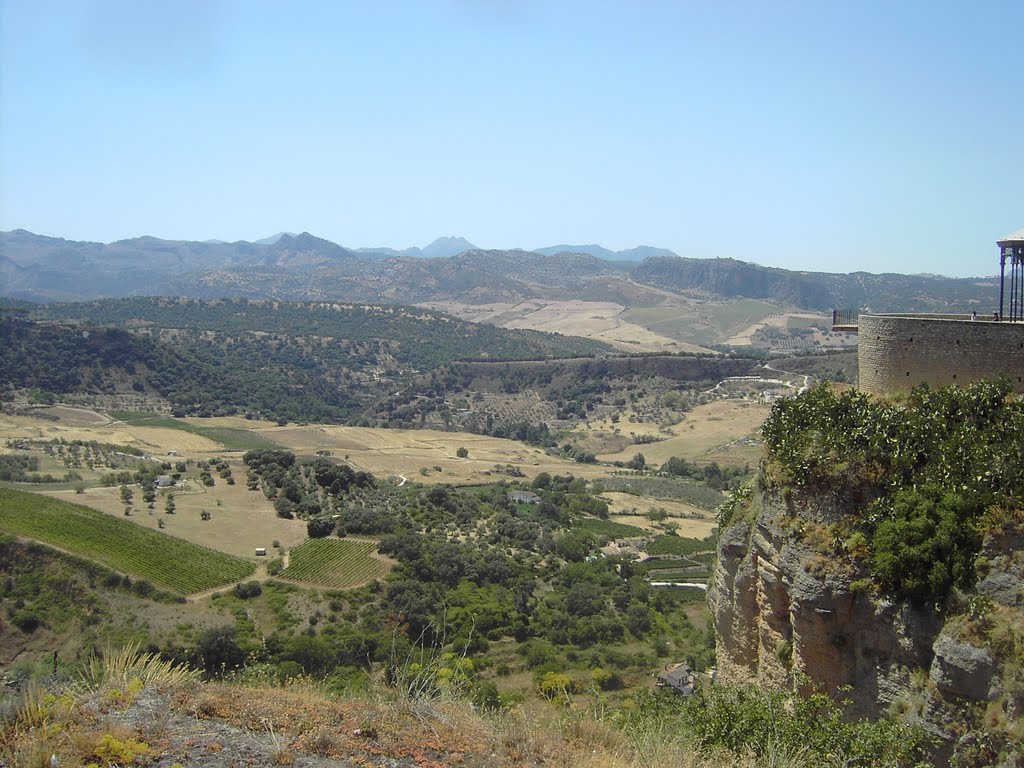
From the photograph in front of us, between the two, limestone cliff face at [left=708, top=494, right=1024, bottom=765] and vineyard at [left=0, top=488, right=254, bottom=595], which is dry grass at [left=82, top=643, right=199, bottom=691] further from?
vineyard at [left=0, top=488, right=254, bottom=595]

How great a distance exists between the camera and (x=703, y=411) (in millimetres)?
93125

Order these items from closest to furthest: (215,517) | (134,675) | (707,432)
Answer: (134,675) < (215,517) < (707,432)

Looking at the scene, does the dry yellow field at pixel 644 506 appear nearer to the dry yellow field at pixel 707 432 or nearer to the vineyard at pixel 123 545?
the dry yellow field at pixel 707 432

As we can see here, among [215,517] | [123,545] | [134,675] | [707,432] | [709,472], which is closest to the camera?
[134,675]

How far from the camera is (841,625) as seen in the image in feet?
41.5

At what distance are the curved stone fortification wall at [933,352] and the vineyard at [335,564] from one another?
1055 inches

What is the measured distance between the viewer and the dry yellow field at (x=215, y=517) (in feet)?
137

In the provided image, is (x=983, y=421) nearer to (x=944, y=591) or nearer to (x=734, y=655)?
(x=944, y=591)

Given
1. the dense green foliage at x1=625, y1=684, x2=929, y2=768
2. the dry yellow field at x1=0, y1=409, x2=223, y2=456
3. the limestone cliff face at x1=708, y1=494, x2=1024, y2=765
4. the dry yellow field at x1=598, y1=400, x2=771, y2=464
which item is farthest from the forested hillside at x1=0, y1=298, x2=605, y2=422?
the dense green foliage at x1=625, y1=684, x2=929, y2=768

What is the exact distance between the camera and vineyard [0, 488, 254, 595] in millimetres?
35406

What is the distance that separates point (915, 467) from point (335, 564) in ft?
102

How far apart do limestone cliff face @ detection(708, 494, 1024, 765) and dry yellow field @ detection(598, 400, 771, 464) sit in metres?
60.2

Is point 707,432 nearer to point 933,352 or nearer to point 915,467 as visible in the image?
point 933,352

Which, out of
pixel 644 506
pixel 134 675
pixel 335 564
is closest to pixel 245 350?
pixel 644 506
